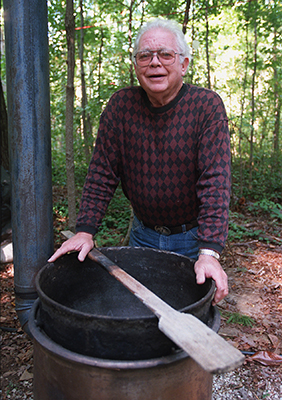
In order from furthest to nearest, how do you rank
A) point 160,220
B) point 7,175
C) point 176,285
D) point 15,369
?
point 7,175, point 15,369, point 160,220, point 176,285

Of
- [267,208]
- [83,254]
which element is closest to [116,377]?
[83,254]

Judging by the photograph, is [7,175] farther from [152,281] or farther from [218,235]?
[218,235]

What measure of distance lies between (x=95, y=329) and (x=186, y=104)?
1392mm

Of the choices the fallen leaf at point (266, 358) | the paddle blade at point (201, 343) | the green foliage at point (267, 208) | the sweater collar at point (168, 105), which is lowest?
the fallen leaf at point (266, 358)

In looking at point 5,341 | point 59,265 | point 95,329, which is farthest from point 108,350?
point 5,341

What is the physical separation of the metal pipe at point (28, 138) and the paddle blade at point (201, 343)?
1196mm

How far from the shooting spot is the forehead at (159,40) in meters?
1.98

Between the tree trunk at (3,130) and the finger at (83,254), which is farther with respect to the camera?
the tree trunk at (3,130)

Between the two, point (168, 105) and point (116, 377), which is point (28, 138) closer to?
point (168, 105)

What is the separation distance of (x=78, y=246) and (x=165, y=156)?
74cm

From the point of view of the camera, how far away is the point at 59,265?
1.86 m

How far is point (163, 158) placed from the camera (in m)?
2.11

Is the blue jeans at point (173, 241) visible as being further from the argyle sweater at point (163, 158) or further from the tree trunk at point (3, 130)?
the tree trunk at point (3, 130)

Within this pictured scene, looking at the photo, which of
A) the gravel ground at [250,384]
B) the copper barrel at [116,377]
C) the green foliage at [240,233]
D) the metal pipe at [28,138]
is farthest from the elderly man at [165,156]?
the green foliage at [240,233]
